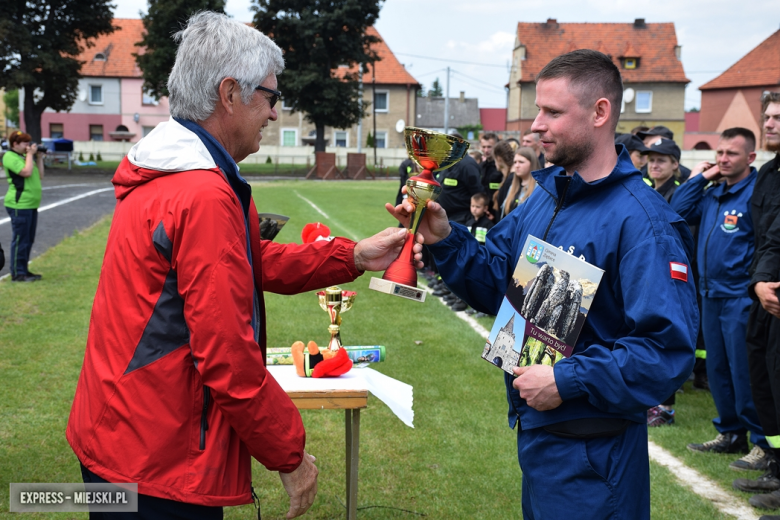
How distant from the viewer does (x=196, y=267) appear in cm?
204

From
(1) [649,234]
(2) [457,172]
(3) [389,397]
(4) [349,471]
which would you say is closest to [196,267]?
(1) [649,234]

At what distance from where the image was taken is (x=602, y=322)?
2.45m

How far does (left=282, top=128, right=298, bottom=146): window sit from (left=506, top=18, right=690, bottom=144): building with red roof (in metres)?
19.2

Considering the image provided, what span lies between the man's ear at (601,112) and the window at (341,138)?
62.0m

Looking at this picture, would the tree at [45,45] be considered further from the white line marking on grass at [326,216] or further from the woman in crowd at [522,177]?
the woman in crowd at [522,177]

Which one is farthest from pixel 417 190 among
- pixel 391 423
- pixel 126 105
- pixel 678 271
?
pixel 126 105

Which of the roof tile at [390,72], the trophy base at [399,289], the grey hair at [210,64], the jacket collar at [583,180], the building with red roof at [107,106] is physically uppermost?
the roof tile at [390,72]

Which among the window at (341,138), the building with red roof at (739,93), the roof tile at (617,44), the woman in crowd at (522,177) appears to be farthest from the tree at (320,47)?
the woman in crowd at (522,177)

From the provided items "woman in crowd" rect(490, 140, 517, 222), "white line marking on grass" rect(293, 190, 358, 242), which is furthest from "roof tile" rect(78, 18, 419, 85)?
"woman in crowd" rect(490, 140, 517, 222)

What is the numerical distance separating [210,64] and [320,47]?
43324 millimetres

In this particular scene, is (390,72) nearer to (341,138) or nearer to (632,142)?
(341,138)

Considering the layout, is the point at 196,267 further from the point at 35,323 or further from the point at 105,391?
the point at 35,323

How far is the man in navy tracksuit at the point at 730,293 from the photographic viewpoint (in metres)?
5.23

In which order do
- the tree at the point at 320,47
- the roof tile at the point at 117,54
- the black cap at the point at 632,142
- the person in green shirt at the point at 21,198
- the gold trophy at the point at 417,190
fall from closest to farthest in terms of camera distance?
the gold trophy at the point at 417,190 → the black cap at the point at 632,142 → the person in green shirt at the point at 21,198 → the tree at the point at 320,47 → the roof tile at the point at 117,54
